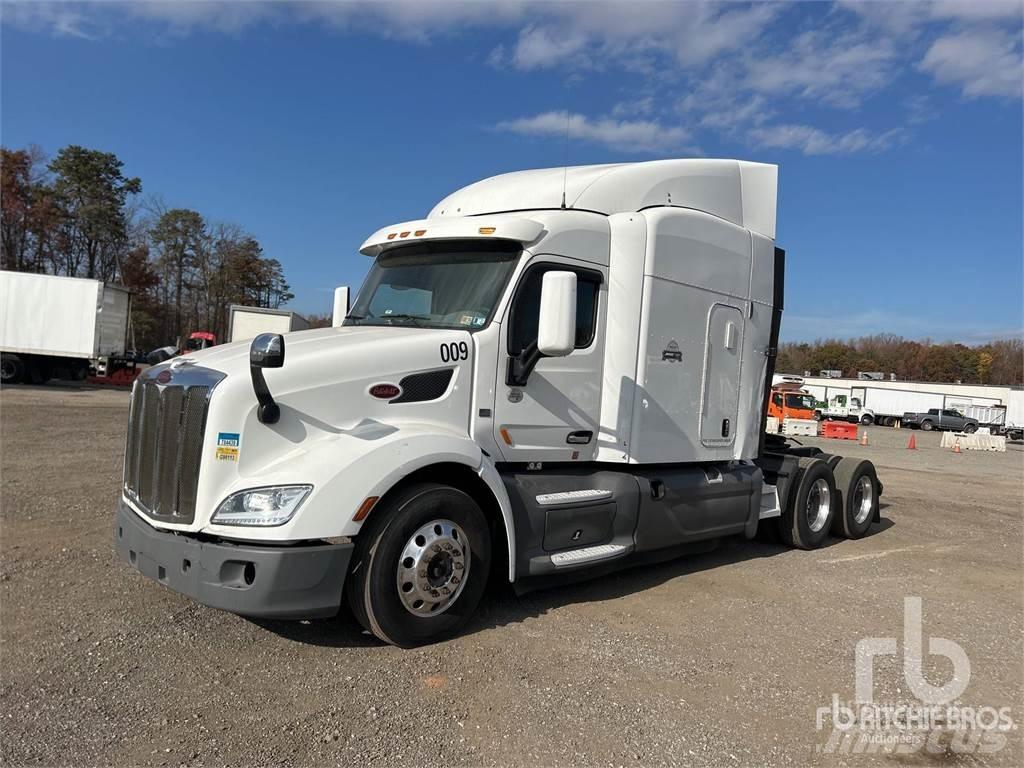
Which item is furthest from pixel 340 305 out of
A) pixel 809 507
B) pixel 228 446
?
pixel 809 507

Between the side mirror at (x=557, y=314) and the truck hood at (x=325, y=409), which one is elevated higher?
the side mirror at (x=557, y=314)

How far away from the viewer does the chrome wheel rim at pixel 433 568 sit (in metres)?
4.31

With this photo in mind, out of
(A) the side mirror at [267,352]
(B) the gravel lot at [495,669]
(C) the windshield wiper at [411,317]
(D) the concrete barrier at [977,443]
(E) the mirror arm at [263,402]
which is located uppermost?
(C) the windshield wiper at [411,317]

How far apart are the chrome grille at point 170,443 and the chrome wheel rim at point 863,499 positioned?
24.7ft

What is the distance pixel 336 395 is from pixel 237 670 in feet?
5.46

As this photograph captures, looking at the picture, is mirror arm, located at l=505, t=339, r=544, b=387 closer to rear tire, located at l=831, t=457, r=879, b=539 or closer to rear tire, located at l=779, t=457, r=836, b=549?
rear tire, located at l=779, t=457, r=836, b=549

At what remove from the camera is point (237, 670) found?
3971 millimetres

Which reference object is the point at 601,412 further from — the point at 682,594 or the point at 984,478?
the point at 984,478

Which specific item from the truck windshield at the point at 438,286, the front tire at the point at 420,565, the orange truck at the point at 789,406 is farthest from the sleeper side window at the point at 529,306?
the orange truck at the point at 789,406

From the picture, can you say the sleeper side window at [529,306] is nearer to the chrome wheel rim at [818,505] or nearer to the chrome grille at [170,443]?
the chrome grille at [170,443]

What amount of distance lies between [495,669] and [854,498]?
6.10m

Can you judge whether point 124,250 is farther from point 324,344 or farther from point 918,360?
point 918,360

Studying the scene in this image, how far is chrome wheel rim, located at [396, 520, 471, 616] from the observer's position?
170 inches

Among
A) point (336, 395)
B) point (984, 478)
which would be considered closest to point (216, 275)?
point (984, 478)
